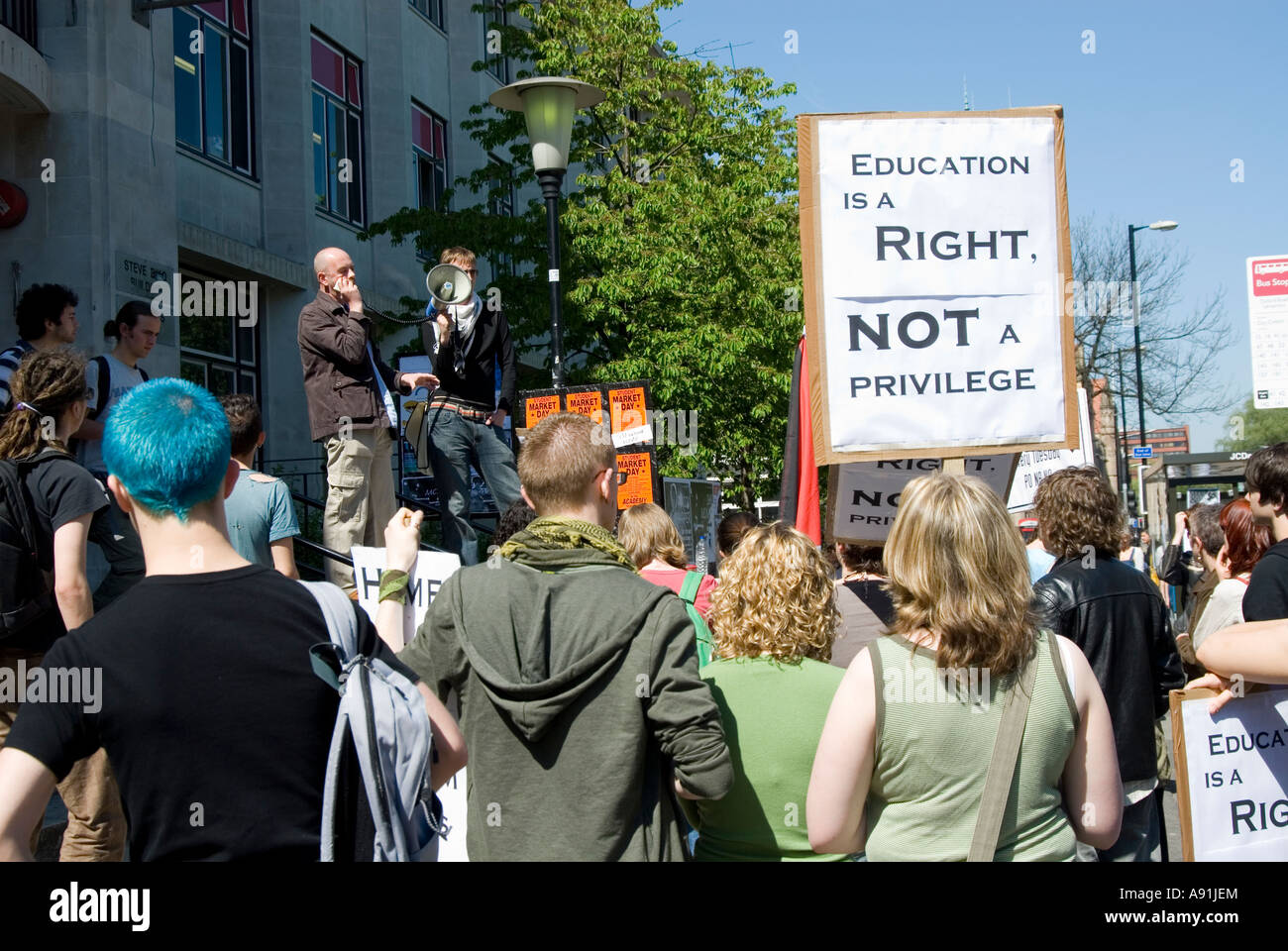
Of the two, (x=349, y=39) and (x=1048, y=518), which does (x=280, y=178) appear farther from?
(x=1048, y=518)

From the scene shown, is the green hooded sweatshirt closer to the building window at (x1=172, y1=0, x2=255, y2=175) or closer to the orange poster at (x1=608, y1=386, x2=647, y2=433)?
the orange poster at (x1=608, y1=386, x2=647, y2=433)

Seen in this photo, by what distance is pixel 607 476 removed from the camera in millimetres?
3221

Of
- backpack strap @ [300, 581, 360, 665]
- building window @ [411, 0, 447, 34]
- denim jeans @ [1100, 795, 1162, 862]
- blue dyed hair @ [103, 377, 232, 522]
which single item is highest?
building window @ [411, 0, 447, 34]

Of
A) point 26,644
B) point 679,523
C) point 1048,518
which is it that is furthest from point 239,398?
point 679,523

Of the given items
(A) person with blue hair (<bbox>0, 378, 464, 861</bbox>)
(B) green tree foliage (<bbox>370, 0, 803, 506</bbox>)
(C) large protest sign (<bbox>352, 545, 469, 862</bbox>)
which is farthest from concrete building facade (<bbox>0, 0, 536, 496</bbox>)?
(A) person with blue hair (<bbox>0, 378, 464, 861</bbox>)

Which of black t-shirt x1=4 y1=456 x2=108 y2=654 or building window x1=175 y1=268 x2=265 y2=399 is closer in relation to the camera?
black t-shirt x1=4 y1=456 x2=108 y2=654

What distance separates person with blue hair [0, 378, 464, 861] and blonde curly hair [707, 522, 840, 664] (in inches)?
50.4

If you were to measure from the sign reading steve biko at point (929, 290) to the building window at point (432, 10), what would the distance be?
1756 cm

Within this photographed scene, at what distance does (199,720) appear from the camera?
7.28 feet

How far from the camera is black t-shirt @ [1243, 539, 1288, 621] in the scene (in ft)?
11.5

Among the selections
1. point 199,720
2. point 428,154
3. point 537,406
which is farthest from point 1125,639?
point 428,154

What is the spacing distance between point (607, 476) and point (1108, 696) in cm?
206

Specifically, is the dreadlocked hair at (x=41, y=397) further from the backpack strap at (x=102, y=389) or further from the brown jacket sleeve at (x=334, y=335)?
the brown jacket sleeve at (x=334, y=335)

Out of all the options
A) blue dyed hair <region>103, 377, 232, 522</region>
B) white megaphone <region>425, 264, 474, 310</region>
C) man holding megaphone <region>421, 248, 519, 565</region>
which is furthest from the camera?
man holding megaphone <region>421, 248, 519, 565</region>
